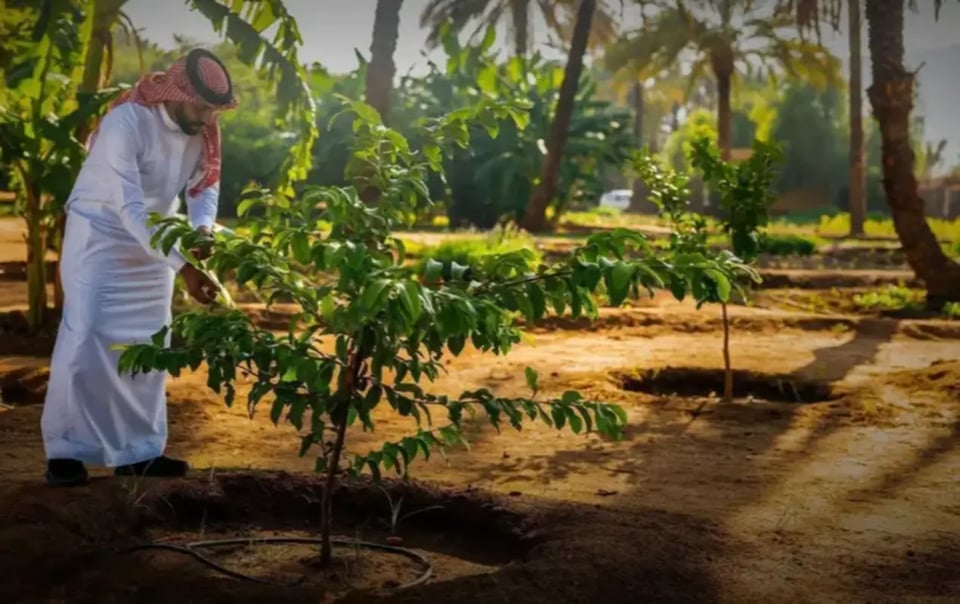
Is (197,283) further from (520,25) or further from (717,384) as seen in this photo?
(520,25)

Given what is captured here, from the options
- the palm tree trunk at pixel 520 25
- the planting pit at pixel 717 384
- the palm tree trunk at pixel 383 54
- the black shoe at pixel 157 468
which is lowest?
the planting pit at pixel 717 384

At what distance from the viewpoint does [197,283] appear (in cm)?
429

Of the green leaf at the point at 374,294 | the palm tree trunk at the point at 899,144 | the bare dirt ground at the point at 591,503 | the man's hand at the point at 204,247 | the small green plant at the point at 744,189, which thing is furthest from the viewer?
the palm tree trunk at the point at 899,144

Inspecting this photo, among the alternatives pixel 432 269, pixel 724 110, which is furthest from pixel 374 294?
pixel 724 110

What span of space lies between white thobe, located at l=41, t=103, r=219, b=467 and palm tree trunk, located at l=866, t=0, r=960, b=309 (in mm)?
9503

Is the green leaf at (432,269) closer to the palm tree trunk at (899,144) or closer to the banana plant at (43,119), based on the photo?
the banana plant at (43,119)

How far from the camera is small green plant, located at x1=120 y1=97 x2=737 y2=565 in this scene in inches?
125

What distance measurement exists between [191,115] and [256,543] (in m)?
1.65

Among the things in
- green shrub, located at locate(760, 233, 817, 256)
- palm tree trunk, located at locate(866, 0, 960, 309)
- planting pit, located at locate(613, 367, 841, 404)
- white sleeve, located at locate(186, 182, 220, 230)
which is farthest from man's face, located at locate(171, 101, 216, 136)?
green shrub, located at locate(760, 233, 817, 256)

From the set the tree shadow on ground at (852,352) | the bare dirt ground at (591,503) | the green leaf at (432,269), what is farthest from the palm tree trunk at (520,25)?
the green leaf at (432,269)

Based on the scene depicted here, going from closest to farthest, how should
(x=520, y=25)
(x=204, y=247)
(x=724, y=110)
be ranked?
(x=204, y=247) → (x=520, y=25) → (x=724, y=110)

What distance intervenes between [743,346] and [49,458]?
6.49 m

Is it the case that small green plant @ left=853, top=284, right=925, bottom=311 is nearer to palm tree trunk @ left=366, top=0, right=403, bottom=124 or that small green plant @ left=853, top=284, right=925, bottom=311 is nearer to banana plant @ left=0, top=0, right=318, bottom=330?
palm tree trunk @ left=366, top=0, right=403, bottom=124

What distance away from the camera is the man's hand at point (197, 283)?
4.28 meters
